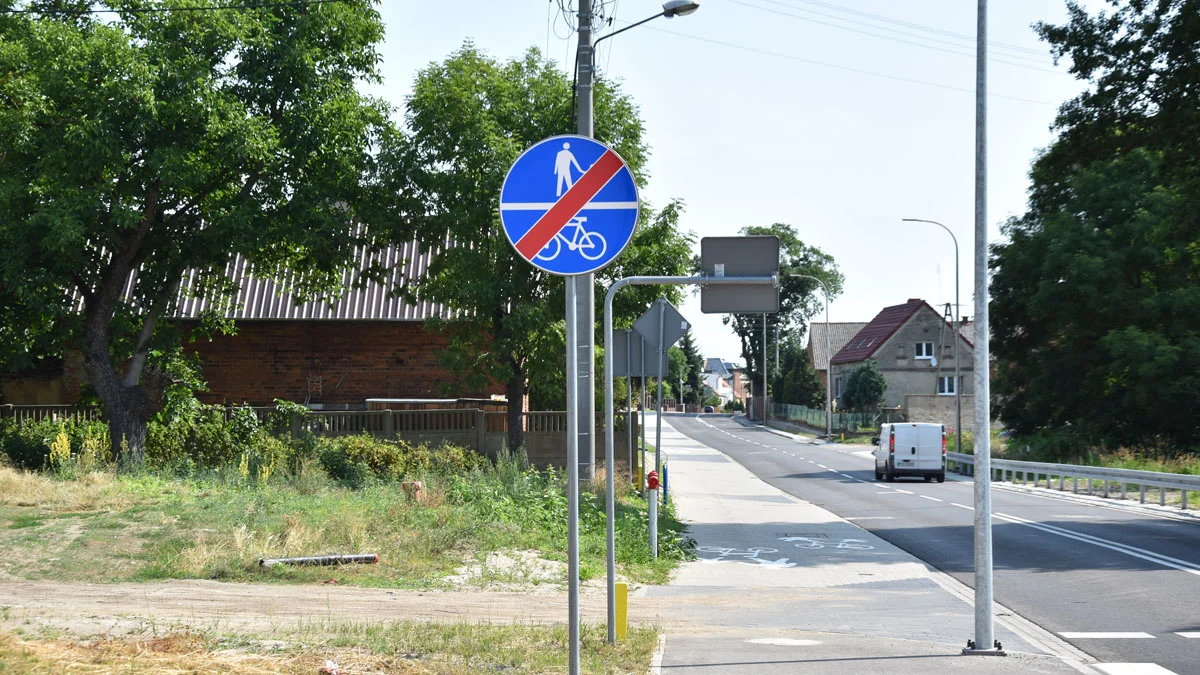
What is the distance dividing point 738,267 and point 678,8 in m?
4.90

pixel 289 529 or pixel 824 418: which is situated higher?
pixel 289 529

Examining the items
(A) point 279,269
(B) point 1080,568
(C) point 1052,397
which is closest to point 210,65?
(A) point 279,269

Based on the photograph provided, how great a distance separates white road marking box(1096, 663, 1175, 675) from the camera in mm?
7984

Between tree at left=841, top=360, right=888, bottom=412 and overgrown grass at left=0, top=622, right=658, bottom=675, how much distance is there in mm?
72105

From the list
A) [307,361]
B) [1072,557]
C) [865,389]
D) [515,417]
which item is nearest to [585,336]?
[1072,557]

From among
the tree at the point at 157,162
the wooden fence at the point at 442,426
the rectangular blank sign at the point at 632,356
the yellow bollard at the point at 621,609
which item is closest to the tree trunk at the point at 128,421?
the tree at the point at 157,162

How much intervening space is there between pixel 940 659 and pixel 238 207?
54.8 feet

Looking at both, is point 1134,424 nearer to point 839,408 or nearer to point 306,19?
point 306,19

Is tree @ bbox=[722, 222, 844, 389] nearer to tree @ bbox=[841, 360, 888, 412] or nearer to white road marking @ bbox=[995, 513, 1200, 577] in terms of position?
tree @ bbox=[841, 360, 888, 412]

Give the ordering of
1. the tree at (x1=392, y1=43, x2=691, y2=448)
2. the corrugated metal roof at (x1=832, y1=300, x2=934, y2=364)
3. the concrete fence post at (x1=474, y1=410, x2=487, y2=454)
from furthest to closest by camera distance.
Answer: the corrugated metal roof at (x1=832, y1=300, x2=934, y2=364) → the concrete fence post at (x1=474, y1=410, x2=487, y2=454) → the tree at (x1=392, y1=43, x2=691, y2=448)

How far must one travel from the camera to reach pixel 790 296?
344 ft

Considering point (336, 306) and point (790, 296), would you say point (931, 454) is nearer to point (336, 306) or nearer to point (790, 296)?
point (336, 306)

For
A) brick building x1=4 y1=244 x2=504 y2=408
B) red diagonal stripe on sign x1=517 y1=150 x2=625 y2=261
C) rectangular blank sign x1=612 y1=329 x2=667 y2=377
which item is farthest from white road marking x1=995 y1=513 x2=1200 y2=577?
brick building x1=4 y1=244 x2=504 y2=408

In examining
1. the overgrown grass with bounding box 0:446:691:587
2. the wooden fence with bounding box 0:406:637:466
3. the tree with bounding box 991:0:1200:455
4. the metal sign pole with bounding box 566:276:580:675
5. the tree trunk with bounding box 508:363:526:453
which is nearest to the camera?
→ the metal sign pole with bounding box 566:276:580:675
